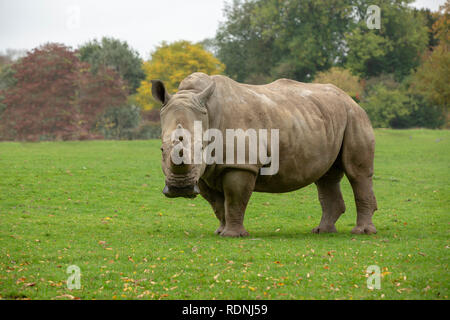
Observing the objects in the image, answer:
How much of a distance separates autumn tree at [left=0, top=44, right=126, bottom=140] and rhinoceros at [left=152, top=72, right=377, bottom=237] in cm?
2928

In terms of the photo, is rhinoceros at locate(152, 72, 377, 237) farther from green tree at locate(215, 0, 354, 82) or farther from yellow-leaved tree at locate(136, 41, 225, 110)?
green tree at locate(215, 0, 354, 82)

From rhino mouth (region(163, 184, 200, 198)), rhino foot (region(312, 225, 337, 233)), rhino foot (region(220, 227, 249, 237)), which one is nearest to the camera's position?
rhino mouth (region(163, 184, 200, 198))

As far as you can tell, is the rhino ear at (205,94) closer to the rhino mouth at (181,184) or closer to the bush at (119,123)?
the rhino mouth at (181,184)

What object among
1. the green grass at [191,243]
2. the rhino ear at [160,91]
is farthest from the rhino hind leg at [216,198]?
the rhino ear at [160,91]

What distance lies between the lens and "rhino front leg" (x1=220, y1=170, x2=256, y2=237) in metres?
9.88

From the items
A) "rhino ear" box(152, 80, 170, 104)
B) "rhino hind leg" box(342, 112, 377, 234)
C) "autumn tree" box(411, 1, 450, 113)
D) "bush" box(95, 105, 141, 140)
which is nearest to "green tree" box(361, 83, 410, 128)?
"autumn tree" box(411, 1, 450, 113)

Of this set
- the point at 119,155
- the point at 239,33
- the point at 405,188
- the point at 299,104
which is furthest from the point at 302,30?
the point at 299,104

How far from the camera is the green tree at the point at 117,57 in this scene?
50.0m

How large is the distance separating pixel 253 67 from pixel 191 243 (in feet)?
167

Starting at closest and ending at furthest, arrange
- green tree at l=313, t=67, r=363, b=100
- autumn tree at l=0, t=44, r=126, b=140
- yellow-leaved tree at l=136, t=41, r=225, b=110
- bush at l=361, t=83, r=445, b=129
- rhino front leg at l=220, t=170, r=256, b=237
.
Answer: rhino front leg at l=220, t=170, r=256, b=237 < autumn tree at l=0, t=44, r=126, b=140 < green tree at l=313, t=67, r=363, b=100 < yellow-leaved tree at l=136, t=41, r=225, b=110 < bush at l=361, t=83, r=445, b=129

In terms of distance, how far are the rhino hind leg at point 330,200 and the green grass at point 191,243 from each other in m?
0.34

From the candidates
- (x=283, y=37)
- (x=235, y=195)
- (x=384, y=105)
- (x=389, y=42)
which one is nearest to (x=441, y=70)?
(x=384, y=105)

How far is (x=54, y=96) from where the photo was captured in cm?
3881
